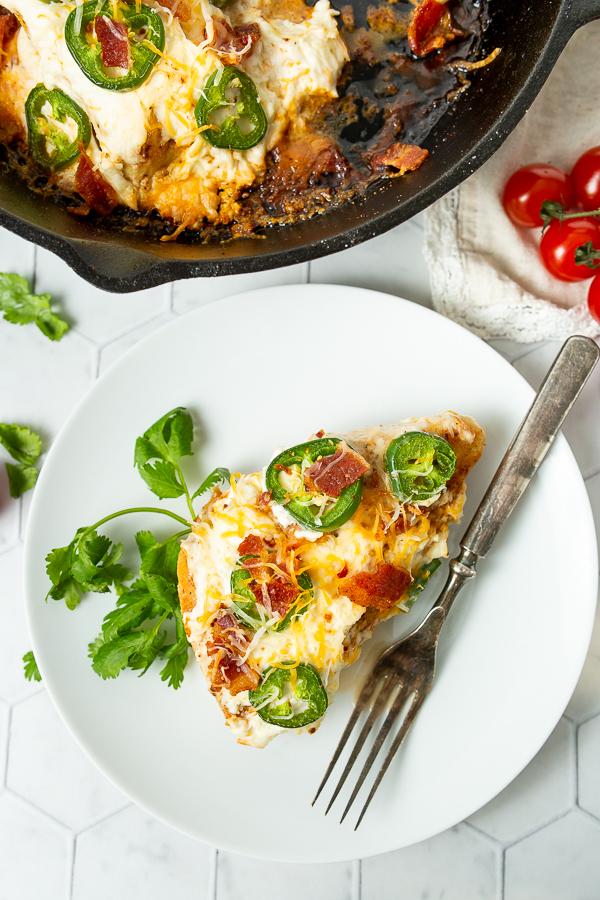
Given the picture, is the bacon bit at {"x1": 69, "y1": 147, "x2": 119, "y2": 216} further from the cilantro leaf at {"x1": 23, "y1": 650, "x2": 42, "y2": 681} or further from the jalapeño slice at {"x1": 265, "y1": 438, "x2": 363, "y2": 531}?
the cilantro leaf at {"x1": 23, "y1": 650, "x2": 42, "y2": 681}

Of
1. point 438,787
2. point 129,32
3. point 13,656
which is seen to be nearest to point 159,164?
point 129,32

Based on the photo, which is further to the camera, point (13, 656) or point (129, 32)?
point (13, 656)

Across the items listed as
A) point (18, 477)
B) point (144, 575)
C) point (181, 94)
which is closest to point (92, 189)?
point (181, 94)

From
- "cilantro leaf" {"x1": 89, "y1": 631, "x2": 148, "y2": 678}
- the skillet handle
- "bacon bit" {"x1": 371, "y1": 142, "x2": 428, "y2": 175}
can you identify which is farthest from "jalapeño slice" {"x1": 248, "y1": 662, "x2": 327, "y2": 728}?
the skillet handle

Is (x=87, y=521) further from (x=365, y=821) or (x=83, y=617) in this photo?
(x=365, y=821)

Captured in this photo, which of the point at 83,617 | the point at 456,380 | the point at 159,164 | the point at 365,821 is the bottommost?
the point at 365,821

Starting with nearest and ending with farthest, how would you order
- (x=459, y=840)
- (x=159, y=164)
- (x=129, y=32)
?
(x=129, y=32) < (x=159, y=164) < (x=459, y=840)

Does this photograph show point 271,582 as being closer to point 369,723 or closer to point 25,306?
point 369,723
